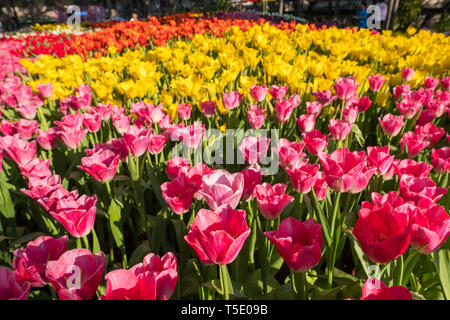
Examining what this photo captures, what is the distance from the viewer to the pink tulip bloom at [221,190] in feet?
2.93

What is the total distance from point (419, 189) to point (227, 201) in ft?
1.92

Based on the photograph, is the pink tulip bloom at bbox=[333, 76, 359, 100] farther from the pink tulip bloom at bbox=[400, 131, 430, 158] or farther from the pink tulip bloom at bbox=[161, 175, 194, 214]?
the pink tulip bloom at bbox=[161, 175, 194, 214]

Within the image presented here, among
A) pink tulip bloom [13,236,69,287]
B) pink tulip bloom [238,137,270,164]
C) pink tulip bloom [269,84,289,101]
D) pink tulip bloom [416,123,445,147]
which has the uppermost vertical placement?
pink tulip bloom [269,84,289,101]

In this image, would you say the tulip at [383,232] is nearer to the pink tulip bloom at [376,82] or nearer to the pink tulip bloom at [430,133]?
the pink tulip bloom at [430,133]

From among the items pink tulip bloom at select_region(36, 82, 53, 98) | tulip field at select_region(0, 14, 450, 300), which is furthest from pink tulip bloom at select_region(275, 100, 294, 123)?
pink tulip bloom at select_region(36, 82, 53, 98)

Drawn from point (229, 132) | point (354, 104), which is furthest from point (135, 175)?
point (354, 104)

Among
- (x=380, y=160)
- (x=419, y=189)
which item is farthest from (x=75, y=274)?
(x=380, y=160)

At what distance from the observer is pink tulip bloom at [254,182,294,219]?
3.24 feet

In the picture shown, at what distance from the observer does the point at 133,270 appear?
739 mm

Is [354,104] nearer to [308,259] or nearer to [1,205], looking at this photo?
[308,259]

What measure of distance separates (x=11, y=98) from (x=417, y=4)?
13261 mm

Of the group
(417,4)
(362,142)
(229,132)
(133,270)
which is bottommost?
(362,142)

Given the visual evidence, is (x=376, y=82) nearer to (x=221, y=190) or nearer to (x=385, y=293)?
(x=221, y=190)

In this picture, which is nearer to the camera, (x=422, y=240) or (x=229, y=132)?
(x=422, y=240)
